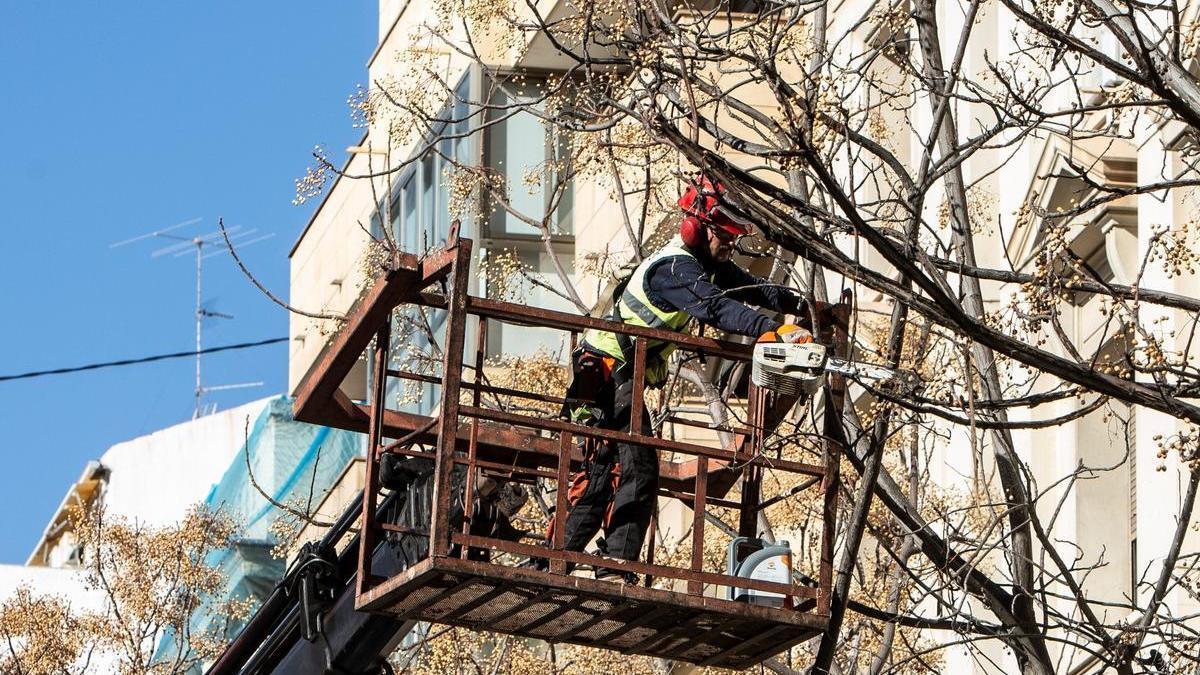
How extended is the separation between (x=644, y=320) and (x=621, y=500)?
3.21ft

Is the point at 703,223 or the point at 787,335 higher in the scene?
the point at 703,223

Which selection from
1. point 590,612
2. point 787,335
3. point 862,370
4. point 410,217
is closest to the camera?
point 862,370

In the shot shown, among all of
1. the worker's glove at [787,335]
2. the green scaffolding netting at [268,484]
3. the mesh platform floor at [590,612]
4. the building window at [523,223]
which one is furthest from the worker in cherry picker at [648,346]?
the green scaffolding netting at [268,484]

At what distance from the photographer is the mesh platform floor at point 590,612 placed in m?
10.9

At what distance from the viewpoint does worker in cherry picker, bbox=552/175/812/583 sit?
458 inches

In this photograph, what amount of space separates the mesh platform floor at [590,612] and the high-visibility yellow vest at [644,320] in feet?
4.17

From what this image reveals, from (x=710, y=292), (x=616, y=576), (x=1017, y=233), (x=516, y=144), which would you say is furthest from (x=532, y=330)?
(x=616, y=576)

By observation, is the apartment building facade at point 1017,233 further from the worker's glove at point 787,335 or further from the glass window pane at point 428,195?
the worker's glove at point 787,335

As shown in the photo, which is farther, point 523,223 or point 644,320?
point 523,223

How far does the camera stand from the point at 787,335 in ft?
36.8

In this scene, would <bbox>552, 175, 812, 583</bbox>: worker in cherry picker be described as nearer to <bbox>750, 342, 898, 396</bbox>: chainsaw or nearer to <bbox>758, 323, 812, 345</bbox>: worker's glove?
<bbox>758, 323, 812, 345</bbox>: worker's glove

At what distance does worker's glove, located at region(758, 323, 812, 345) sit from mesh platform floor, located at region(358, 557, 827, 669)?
1.22 m

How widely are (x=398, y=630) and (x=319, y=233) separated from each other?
30378mm

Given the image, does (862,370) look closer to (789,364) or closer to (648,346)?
(789,364)
